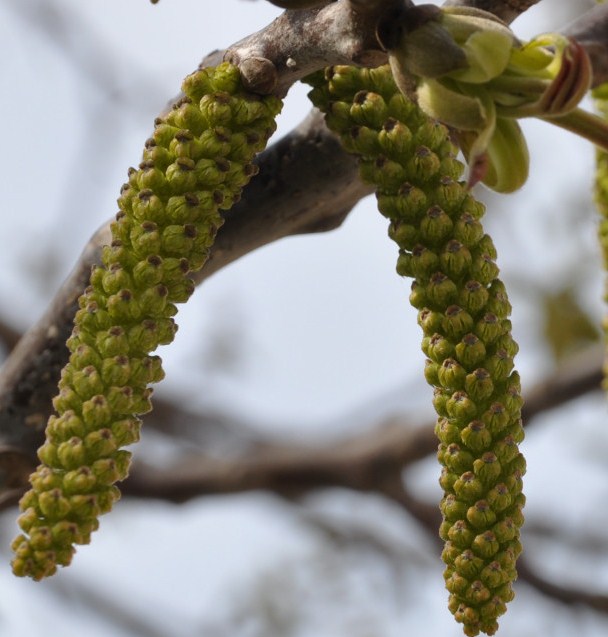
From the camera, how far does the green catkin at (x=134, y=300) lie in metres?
0.92

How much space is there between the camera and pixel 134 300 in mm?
976

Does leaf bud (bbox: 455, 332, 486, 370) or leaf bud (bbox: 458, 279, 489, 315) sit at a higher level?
leaf bud (bbox: 458, 279, 489, 315)

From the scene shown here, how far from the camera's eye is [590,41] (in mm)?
1478

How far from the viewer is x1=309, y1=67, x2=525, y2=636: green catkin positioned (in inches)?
37.8

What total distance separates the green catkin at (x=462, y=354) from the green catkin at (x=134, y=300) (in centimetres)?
15

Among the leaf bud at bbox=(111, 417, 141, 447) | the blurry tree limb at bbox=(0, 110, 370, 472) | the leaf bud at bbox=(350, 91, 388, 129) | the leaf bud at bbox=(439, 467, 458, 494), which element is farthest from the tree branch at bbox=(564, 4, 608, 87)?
the leaf bud at bbox=(111, 417, 141, 447)

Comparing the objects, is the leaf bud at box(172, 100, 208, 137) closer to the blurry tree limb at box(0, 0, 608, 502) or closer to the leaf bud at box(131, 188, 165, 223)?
the leaf bud at box(131, 188, 165, 223)

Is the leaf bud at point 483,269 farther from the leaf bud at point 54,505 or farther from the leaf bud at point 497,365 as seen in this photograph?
the leaf bud at point 54,505

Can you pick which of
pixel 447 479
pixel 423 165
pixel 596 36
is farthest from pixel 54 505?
pixel 596 36

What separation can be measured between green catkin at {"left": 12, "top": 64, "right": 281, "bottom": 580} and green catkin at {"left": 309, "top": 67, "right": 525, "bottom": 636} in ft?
0.49

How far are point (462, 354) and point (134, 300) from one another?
30 cm

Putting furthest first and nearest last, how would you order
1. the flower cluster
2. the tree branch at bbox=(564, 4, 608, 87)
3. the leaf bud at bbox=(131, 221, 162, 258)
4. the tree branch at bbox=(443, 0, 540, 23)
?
the tree branch at bbox=(564, 4, 608, 87)
the tree branch at bbox=(443, 0, 540, 23)
the leaf bud at bbox=(131, 221, 162, 258)
the flower cluster

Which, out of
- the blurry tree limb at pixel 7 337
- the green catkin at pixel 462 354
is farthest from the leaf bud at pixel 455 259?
the blurry tree limb at pixel 7 337

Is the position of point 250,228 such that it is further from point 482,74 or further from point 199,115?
Answer: point 482,74
